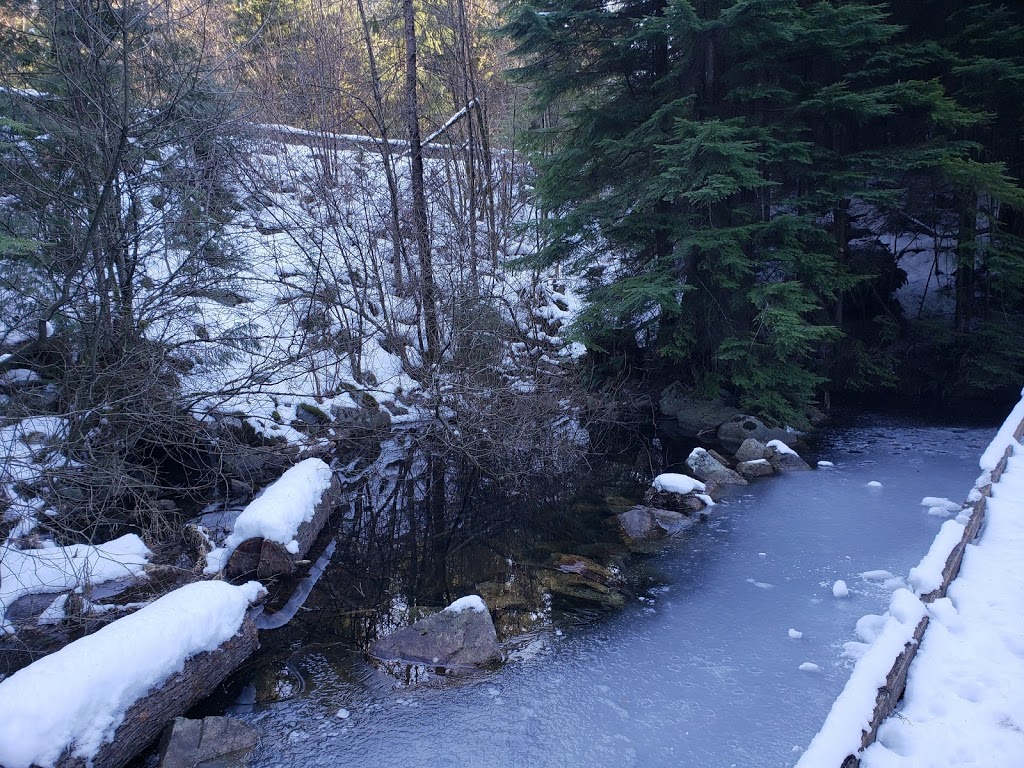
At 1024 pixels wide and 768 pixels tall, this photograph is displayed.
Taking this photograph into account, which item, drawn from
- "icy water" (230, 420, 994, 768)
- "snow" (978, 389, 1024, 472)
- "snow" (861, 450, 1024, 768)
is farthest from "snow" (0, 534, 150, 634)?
"snow" (978, 389, 1024, 472)

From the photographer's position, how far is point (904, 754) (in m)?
3.22

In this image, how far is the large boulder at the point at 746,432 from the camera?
1125cm

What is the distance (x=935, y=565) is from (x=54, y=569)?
24.5 ft

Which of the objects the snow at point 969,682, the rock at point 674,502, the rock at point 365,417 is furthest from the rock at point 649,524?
the rock at point 365,417

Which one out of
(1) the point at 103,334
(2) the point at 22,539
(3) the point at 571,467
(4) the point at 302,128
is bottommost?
(3) the point at 571,467

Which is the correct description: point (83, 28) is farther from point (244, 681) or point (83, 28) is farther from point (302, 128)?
point (302, 128)

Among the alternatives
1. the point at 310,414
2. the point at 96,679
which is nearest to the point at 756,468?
the point at 310,414

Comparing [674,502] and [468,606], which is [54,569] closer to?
[468,606]

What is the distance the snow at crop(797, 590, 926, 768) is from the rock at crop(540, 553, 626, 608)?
258cm

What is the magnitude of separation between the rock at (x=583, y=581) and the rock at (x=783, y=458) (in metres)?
4.45

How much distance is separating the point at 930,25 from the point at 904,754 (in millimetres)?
15970

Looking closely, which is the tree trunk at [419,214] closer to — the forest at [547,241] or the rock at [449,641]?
the forest at [547,241]

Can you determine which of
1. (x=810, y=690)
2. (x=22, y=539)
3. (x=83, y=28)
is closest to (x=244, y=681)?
(x=22, y=539)

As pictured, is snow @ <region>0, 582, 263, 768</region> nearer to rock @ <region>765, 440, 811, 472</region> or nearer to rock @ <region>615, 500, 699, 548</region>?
rock @ <region>615, 500, 699, 548</region>
